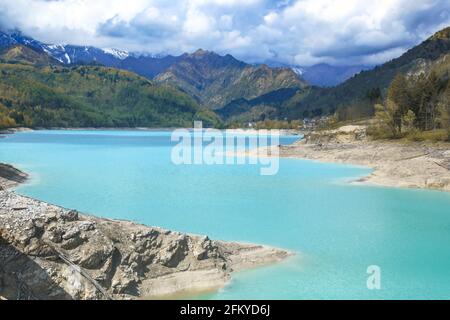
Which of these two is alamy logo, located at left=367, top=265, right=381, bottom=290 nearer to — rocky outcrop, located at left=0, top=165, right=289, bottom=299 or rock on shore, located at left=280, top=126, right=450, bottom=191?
rocky outcrop, located at left=0, top=165, right=289, bottom=299

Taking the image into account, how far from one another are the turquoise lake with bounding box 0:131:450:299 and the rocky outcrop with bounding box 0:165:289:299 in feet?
4.69

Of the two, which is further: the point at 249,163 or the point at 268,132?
the point at 268,132

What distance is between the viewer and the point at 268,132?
193 metres

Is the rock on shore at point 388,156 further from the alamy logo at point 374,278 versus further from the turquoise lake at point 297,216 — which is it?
the alamy logo at point 374,278

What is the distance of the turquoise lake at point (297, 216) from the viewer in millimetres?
17125

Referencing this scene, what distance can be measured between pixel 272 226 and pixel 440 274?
10.2 meters

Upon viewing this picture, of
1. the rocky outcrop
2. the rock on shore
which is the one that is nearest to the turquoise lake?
the rocky outcrop

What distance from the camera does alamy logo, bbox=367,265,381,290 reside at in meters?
16.7

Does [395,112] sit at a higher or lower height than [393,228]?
higher

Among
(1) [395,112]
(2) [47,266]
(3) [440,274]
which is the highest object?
(1) [395,112]

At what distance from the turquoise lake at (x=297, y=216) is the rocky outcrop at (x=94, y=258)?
1430 millimetres
